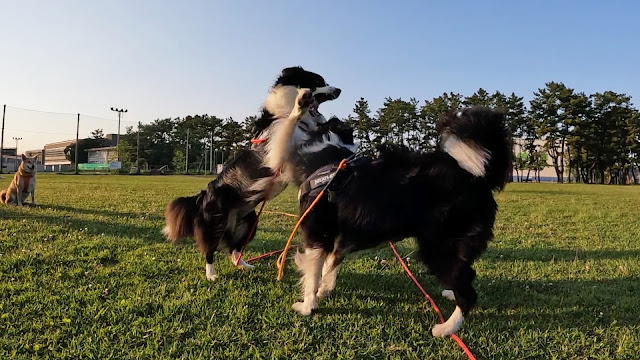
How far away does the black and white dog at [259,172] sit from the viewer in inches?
131

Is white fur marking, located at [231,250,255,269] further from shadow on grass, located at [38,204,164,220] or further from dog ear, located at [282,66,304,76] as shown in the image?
shadow on grass, located at [38,204,164,220]

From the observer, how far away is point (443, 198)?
9.05ft

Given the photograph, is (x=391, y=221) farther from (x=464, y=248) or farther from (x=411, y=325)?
(x=411, y=325)

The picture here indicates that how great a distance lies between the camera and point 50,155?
62.9m

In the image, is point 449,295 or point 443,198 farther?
point 449,295

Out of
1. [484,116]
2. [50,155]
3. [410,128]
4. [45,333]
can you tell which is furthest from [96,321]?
[50,155]

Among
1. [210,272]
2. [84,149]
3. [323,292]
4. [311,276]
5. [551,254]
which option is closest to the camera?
[311,276]

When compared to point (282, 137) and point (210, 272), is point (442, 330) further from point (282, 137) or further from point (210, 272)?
point (210, 272)

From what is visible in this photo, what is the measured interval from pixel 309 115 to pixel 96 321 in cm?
213

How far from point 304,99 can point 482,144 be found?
129 centimetres

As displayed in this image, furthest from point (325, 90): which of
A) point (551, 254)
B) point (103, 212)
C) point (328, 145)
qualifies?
point (103, 212)

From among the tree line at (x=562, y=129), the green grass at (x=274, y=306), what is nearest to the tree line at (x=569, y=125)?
the tree line at (x=562, y=129)

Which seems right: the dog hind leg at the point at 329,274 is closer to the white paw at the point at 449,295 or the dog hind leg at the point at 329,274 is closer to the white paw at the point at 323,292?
the white paw at the point at 323,292

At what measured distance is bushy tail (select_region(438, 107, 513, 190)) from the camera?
106 inches
